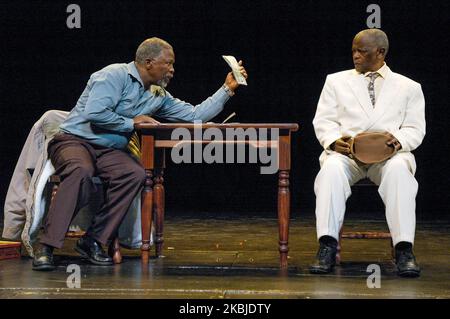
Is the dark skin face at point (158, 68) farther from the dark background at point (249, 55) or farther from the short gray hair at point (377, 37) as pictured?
the dark background at point (249, 55)

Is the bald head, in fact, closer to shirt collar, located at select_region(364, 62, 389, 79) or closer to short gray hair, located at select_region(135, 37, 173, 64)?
shirt collar, located at select_region(364, 62, 389, 79)

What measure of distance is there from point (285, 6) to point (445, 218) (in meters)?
2.06

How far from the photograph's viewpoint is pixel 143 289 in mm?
3430

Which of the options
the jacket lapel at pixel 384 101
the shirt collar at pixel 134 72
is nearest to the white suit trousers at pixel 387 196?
the jacket lapel at pixel 384 101

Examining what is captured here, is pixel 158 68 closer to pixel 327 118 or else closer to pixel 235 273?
pixel 327 118

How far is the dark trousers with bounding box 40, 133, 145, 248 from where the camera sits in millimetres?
4020

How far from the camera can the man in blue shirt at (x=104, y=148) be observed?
4039 millimetres

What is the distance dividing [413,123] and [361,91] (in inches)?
11.7

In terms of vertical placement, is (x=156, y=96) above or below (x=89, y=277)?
above

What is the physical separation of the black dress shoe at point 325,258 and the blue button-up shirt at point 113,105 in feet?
3.53

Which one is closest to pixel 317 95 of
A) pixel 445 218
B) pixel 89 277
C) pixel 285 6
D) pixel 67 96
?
pixel 285 6

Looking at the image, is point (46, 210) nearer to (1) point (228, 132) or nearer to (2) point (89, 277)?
(2) point (89, 277)

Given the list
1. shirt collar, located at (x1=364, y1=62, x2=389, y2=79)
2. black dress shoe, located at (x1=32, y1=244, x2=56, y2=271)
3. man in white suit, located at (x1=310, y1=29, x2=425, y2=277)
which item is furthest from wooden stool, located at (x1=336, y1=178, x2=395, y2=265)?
black dress shoe, located at (x1=32, y1=244, x2=56, y2=271)

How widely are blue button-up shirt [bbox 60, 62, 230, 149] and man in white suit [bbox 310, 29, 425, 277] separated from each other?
70 cm
